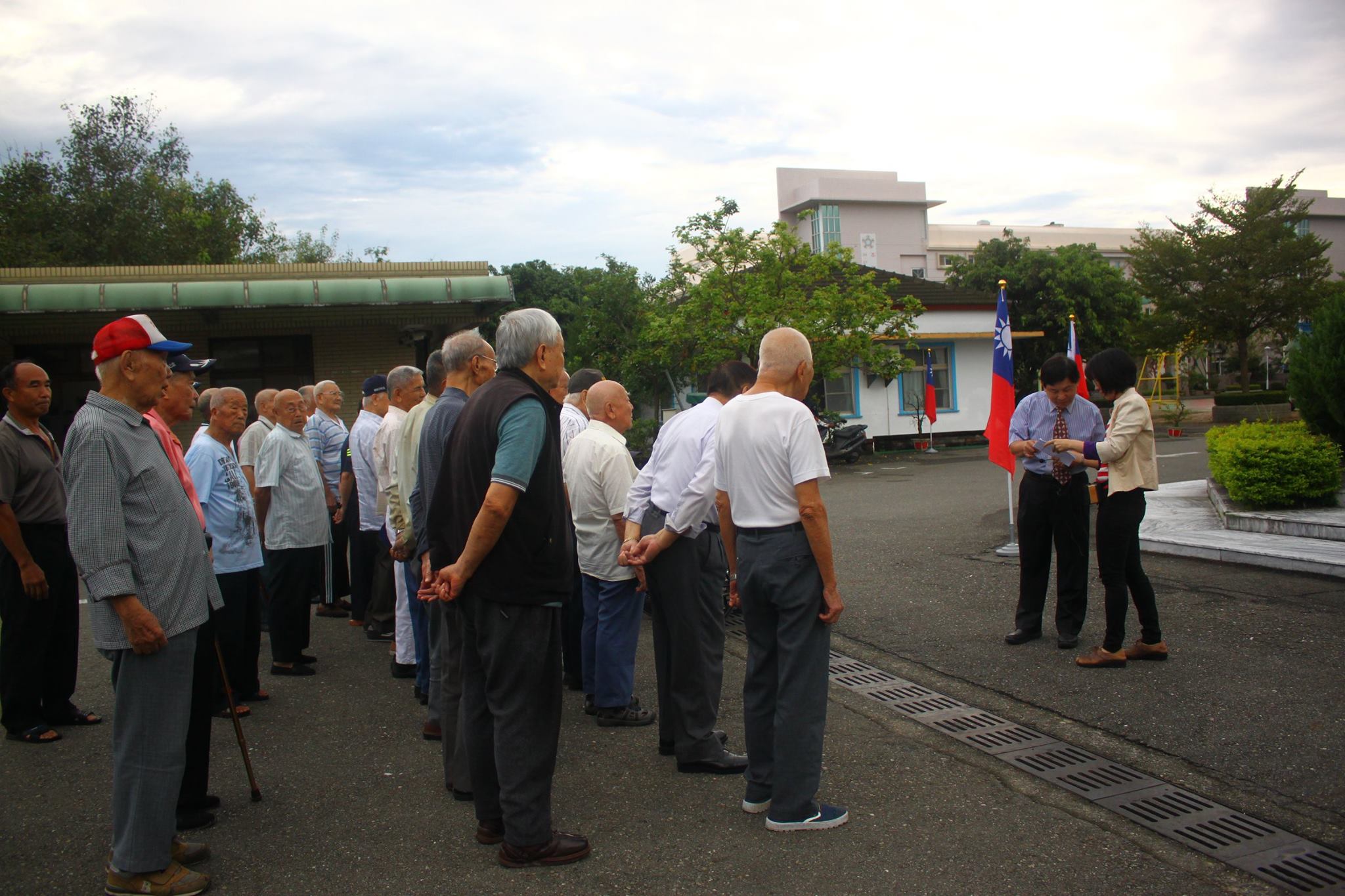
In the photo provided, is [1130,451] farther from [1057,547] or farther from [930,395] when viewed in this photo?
[930,395]

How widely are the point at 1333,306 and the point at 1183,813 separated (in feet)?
30.0

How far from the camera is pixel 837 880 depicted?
3.41 m

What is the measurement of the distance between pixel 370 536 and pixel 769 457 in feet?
15.9

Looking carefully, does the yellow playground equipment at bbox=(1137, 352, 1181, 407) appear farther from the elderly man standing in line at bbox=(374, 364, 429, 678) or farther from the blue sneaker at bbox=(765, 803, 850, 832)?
the blue sneaker at bbox=(765, 803, 850, 832)

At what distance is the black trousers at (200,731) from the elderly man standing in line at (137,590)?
43 cm

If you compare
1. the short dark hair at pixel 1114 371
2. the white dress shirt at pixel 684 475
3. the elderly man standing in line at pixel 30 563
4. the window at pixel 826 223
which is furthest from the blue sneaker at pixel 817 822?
the window at pixel 826 223

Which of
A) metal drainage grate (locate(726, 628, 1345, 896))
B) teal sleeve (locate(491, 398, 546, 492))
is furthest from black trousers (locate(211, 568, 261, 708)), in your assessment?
metal drainage grate (locate(726, 628, 1345, 896))

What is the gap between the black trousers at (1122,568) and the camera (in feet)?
18.8

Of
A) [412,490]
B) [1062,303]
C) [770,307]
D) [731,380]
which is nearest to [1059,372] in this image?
[731,380]

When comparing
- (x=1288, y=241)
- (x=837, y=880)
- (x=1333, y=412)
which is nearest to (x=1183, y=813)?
(x=837, y=880)

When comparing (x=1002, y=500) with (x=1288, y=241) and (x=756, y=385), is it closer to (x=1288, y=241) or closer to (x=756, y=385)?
(x=756, y=385)

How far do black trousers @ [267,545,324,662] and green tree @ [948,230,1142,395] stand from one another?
31.9 meters

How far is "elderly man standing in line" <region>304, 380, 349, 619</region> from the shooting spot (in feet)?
26.7

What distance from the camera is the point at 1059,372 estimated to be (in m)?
6.30
